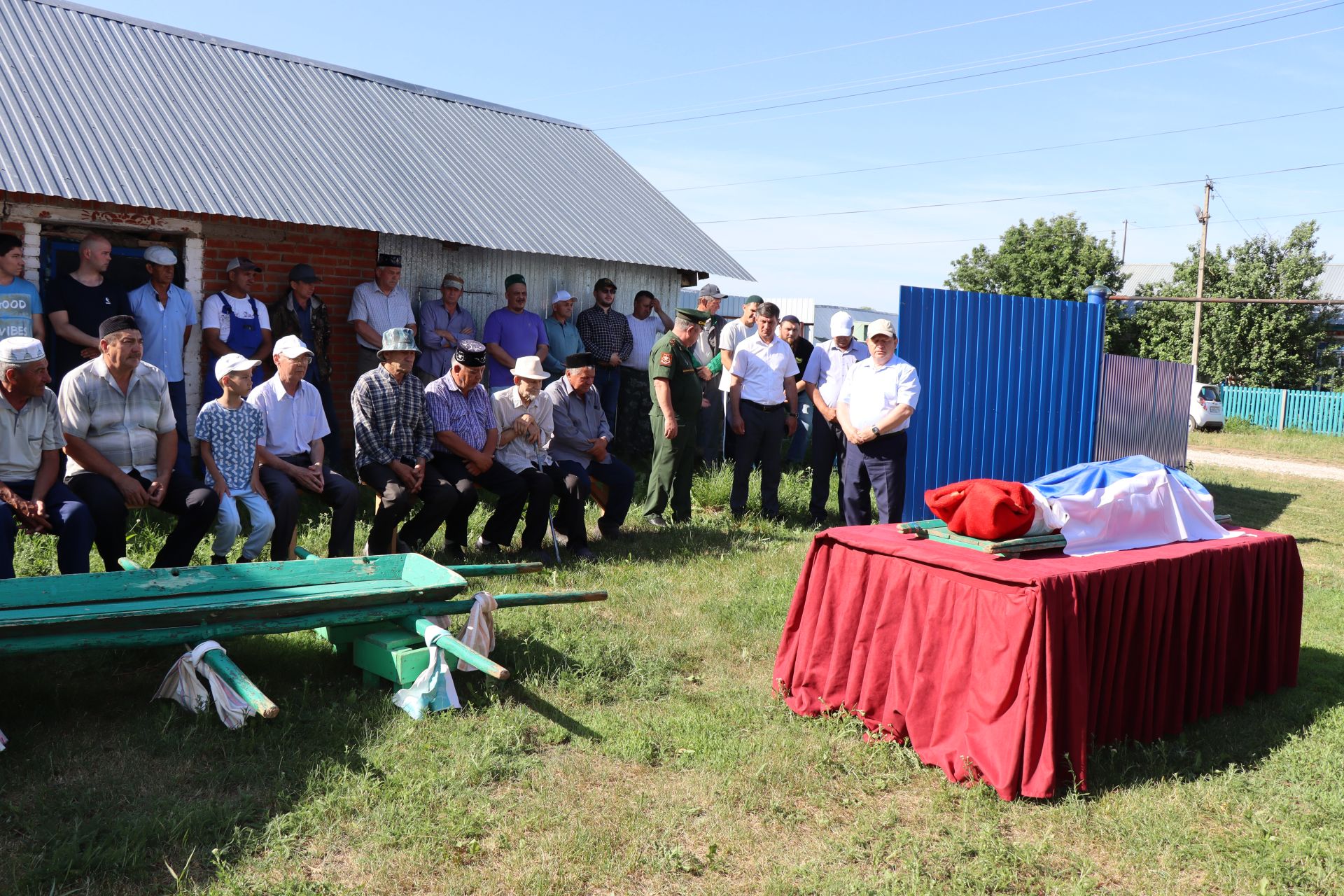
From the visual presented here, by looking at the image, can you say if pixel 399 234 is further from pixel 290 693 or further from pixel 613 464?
pixel 290 693

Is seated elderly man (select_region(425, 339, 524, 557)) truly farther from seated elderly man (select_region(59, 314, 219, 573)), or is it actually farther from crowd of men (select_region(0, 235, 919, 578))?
seated elderly man (select_region(59, 314, 219, 573))

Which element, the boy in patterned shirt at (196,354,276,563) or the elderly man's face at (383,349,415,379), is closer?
the boy in patterned shirt at (196,354,276,563)

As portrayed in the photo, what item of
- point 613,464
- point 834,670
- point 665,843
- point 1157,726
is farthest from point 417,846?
point 613,464

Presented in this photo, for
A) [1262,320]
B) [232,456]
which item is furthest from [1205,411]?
[232,456]

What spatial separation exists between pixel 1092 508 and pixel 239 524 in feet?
14.5

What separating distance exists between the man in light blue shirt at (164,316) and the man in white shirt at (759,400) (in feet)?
14.0

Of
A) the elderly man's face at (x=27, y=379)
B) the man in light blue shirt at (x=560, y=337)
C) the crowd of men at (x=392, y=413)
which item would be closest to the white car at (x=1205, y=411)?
the crowd of men at (x=392, y=413)

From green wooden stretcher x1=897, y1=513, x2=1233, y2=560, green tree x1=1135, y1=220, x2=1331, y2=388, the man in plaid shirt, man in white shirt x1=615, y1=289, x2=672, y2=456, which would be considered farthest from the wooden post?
green tree x1=1135, y1=220, x2=1331, y2=388

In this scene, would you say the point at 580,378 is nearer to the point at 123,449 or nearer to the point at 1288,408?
the point at 123,449

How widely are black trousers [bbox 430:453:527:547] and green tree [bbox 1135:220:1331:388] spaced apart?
28706 mm

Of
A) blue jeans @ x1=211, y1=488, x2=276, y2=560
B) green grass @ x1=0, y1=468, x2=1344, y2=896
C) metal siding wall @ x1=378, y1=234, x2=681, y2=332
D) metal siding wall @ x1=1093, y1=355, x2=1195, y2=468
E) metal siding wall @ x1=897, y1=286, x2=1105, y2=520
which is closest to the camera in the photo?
green grass @ x1=0, y1=468, x2=1344, y2=896

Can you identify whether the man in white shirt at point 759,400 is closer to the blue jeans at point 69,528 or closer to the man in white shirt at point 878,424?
the man in white shirt at point 878,424

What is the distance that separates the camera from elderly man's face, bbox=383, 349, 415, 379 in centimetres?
648

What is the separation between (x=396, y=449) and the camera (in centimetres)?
656
